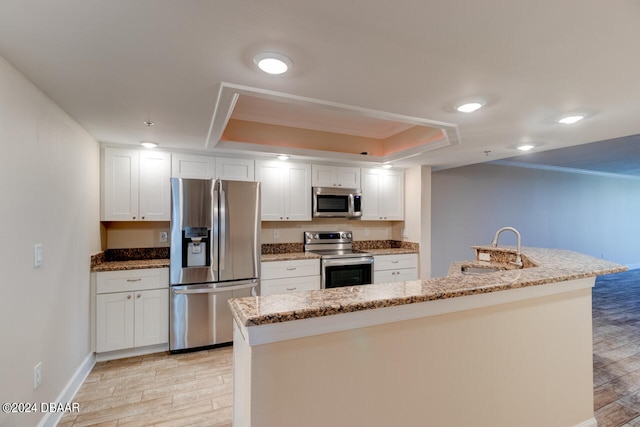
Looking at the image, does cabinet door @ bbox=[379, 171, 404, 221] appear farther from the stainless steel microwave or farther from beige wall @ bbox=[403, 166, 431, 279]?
the stainless steel microwave

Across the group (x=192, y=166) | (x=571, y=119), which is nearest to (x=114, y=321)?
(x=192, y=166)

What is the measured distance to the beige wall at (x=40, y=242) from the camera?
1534 millimetres

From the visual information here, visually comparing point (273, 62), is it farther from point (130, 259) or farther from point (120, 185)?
point (130, 259)

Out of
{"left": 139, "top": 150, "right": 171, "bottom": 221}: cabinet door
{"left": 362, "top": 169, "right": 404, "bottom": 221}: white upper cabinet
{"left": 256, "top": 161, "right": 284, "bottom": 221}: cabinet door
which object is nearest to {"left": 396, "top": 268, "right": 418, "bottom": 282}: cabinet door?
{"left": 362, "top": 169, "right": 404, "bottom": 221}: white upper cabinet

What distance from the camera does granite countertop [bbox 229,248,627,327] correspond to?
103 cm

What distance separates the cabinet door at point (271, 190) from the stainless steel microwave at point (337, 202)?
48 cm

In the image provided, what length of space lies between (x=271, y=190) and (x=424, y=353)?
288 cm

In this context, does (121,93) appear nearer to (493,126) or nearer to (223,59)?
(223,59)

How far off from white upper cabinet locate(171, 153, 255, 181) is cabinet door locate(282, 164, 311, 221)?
496 mm

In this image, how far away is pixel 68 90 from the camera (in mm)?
1869

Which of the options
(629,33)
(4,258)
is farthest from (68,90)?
(629,33)

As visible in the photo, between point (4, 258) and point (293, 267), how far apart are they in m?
A: 2.58

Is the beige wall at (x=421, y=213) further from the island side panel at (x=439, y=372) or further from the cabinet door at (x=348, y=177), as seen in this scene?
the island side panel at (x=439, y=372)

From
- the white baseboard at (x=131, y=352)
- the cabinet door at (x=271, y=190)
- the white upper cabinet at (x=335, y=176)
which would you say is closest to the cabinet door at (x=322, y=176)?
the white upper cabinet at (x=335, y=176)
